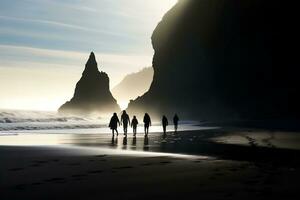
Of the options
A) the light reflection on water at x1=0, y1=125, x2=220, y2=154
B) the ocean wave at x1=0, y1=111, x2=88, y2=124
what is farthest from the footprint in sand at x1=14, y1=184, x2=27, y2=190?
the ocean wave at x1=0, y1=111, x2=88, y2=124

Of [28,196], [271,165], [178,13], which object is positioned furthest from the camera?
[178,13]

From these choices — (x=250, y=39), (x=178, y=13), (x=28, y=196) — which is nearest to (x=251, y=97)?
(x=250, y=39)

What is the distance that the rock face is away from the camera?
3740 inches

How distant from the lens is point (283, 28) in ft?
324

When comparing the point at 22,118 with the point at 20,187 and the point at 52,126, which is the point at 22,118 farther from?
the point at 20,187

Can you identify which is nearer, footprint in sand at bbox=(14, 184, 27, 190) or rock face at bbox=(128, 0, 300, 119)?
footprint in sand at bbox=(14, 184, 27, 190)

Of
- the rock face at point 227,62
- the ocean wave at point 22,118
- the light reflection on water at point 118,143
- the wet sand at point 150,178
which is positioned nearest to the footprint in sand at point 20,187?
the wet sand at point 150,178

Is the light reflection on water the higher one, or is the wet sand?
the light reflection on water

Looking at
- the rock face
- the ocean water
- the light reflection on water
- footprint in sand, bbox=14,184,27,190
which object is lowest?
footprint in sand, bbox=14,184,27,190

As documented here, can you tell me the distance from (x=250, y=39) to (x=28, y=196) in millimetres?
102503

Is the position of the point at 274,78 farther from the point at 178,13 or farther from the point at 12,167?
the point at 12,167

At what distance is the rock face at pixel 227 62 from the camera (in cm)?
9500

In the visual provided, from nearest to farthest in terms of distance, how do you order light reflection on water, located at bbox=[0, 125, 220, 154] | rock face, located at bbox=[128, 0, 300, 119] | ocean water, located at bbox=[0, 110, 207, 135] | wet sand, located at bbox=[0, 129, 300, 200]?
wet sand, located at bbox=[0, 129, 300, 200] < light reflection on water, located at bbox=[0, 125, 220, 154] < ocean water, located at bbox=[0, 110, 207, 135] < rock face, located at bbox=[128, 0, 300, 119]

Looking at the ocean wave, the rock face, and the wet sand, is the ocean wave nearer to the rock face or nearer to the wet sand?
the rock face
